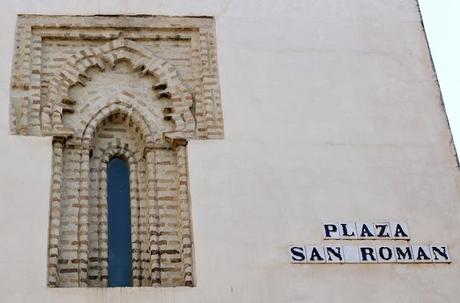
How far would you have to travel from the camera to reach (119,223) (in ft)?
28.1

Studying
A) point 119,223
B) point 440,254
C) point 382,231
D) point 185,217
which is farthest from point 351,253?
point 119,223

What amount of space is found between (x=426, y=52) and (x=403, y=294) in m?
2.85

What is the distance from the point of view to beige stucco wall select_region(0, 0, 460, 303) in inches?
316

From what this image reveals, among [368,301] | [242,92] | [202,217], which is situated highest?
[242,92]

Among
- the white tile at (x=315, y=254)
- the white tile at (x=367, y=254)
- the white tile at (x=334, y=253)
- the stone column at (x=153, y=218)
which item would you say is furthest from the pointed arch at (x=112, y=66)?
the white tile at (x=367, y=254)

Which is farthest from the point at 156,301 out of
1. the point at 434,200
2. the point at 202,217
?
the point at 434,200

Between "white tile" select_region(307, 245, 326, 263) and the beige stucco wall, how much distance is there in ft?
0.21

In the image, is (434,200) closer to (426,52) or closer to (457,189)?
(457,189)

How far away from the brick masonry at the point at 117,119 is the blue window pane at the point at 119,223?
0.08m

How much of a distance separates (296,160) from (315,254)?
3.23 ft

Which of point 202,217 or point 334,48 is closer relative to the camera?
point 202,217

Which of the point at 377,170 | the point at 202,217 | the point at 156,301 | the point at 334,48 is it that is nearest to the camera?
the point at 156,301

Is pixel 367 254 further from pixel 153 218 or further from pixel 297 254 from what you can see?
pixel 153 218

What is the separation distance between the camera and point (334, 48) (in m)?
9.50
